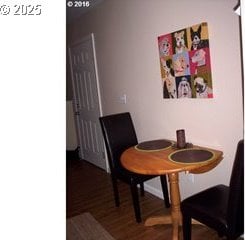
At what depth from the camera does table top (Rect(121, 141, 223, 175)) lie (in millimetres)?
1678

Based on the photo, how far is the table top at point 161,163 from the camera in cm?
168

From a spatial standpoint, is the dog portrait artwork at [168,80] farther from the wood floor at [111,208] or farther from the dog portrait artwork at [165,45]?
the wood floor at [111,208]

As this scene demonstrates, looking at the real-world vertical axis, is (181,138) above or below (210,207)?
above

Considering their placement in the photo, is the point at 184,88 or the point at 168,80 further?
the point at 168,80

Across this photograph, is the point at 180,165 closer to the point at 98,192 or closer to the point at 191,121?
the point at 191,121

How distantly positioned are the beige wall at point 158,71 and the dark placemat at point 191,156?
18 cm

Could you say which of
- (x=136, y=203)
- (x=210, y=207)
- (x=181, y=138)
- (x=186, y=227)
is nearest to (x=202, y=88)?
(x=181, y=138)

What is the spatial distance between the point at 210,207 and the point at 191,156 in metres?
0.41

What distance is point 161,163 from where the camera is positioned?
1797mm

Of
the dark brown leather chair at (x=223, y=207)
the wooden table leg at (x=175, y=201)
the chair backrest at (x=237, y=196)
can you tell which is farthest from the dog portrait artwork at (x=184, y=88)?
the chair backrest at (x=237, y=196)

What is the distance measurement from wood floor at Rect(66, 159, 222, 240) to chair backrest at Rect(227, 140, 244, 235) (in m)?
0.60

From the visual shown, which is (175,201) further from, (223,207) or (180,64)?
(180,64)

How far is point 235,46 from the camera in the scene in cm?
171

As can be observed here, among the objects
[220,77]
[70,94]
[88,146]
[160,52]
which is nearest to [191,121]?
[220,77]
